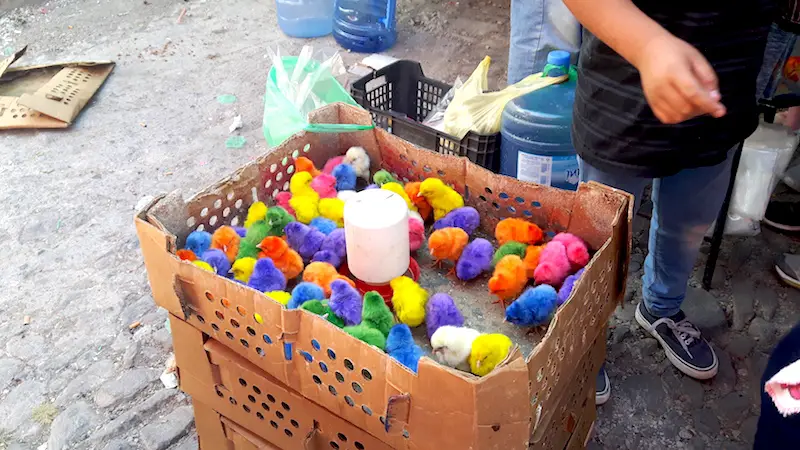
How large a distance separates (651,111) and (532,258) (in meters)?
0.38

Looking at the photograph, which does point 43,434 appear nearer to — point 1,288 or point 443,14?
point 1,288

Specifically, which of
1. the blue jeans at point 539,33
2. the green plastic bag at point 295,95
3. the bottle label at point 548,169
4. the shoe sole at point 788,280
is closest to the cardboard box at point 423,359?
the bottle label at point 548,169

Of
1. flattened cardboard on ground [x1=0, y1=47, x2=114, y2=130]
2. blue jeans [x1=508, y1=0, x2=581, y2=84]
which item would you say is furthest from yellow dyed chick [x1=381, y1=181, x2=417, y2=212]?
flattened cardboard on ground [x1=0, y1=47, x2=114, y2=130]

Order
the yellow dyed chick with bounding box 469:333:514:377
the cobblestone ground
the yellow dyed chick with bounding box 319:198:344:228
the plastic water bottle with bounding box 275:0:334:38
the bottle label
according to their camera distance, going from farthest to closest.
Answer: the plastic water bottle with bounding box 275:0:334:38 → the bottle label → the cobblestone ground → the yellow dyed chick with bounding box 319:198:344:228 → the yellow dyed chick with bounding box 469:333:514:377

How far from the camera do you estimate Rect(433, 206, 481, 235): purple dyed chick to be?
1455 millimetres

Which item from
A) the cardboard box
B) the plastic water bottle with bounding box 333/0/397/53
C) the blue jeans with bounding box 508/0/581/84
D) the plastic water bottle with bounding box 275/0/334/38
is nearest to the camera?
the cardboard box

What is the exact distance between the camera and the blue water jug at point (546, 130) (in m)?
2.02

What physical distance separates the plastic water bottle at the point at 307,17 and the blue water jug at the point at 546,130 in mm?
2402

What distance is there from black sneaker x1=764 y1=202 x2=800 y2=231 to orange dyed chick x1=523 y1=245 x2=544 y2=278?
1571mm

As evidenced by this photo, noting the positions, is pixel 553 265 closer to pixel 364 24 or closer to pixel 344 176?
pixel 344 176

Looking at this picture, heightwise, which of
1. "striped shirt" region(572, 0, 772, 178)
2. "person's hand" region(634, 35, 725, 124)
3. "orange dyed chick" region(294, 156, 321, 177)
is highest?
"person's hand" region(634, 35, 725, 124)

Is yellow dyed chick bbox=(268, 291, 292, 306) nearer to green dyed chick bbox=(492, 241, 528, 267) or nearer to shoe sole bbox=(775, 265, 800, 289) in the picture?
green dyed chick bbox=(492, 241, 528, 267)

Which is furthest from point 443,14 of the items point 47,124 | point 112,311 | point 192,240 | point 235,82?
point 192,240

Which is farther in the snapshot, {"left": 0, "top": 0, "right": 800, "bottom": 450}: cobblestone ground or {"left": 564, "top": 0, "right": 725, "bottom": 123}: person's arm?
{"left": 0, "top": 0, "right": 800, "bottom": 450}: cobblestone ground
